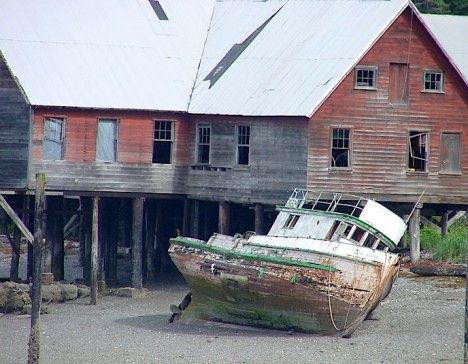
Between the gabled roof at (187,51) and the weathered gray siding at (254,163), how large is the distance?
0.58 metres

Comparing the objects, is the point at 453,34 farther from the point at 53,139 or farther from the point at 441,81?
the point at 53,139

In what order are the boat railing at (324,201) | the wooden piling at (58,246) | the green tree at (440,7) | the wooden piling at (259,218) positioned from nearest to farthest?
1. the boat railing at (324,201)
2. the wooden piling at (259,218)
3. the wooden piling at (58,246)
4. the green tree at (440,7)

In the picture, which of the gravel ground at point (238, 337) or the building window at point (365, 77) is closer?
the gravel ground at point (238, 337)

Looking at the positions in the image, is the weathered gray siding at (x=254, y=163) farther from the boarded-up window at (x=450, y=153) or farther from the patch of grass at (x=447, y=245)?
the patch of grass at (x=447, y=245)

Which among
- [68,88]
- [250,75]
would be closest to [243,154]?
[250,75]

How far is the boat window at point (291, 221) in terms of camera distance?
42803mm

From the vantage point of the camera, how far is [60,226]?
176 ft

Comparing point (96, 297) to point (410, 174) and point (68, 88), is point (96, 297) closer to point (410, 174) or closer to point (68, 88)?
point (68, 88)

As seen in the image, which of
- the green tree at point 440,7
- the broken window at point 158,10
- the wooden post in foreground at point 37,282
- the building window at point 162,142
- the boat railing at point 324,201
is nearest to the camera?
the wooden post in foreground at point 37,282

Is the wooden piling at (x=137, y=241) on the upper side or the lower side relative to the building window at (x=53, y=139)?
lower

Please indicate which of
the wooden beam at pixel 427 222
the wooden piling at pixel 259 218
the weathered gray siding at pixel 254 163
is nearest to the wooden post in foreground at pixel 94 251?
the weathered gray siding at pixel 254 163

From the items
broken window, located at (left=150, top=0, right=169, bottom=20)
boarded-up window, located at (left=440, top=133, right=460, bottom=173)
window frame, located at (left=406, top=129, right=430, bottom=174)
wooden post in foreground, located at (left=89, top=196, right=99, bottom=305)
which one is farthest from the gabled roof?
boarded-up window, located at (left=440, top=133, right=460, bottom=173)

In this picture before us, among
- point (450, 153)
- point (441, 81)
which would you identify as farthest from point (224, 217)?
point (441, 81)

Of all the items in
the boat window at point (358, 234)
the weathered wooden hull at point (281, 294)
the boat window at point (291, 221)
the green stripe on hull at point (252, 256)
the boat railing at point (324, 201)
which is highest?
the boat railing at point (324, 201)
